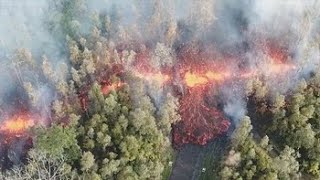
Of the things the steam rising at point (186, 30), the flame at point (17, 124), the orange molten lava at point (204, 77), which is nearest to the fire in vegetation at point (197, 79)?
the orange molten lava at point (204, 77)

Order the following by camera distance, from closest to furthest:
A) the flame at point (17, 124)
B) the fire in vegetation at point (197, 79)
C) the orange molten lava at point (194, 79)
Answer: the flame at point (17, 124)
the fire in vegetation at point (197, 79)
the orange molten lava at point (194, 79)

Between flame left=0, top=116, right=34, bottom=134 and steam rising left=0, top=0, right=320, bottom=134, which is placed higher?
steam rising left=0, top=0, right=320, bottom=134

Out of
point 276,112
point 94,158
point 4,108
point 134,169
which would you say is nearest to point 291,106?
point 276,112

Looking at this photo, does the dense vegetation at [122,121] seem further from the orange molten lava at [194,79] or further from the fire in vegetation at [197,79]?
the orange molten lava at [194,79]

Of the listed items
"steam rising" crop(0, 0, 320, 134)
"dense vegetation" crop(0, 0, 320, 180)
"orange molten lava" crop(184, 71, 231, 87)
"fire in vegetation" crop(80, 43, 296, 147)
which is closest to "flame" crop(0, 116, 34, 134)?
"dense vegetation" crop(0, 0, 320, 180)

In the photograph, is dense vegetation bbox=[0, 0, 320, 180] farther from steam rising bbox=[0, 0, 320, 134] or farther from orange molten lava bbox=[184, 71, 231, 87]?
orange molten lava bbox=[184, 71, 231, 87]

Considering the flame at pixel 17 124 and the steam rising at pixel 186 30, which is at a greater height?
the steam rising at pixel 186 30

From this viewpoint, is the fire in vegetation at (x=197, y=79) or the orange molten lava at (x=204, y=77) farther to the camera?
the orange molten lava at (x=204, y=77)

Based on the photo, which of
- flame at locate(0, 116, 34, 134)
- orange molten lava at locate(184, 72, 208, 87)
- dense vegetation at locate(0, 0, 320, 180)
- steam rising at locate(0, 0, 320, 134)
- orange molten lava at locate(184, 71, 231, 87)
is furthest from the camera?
orange molten lava at locate(184, 71, 231, 87)
